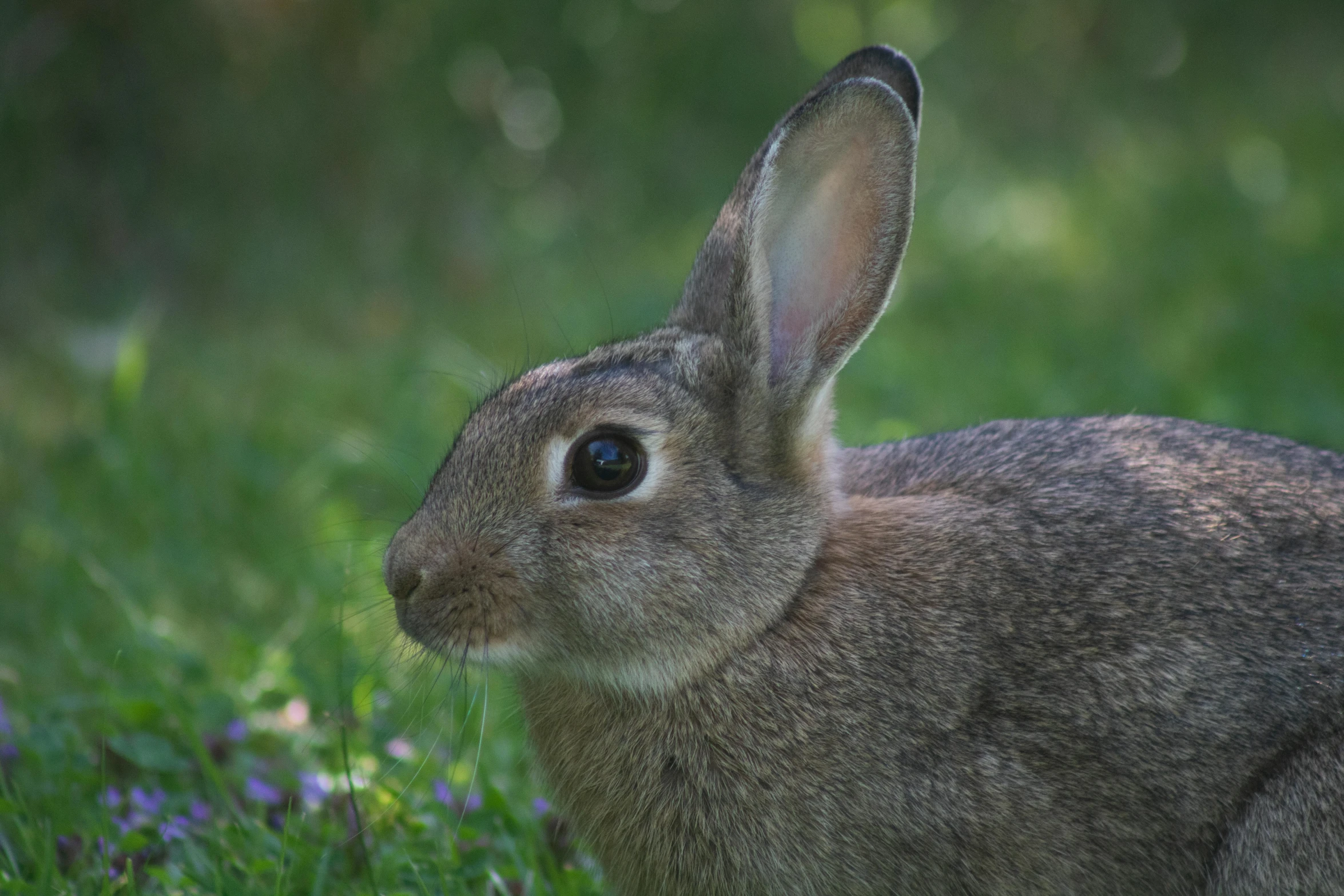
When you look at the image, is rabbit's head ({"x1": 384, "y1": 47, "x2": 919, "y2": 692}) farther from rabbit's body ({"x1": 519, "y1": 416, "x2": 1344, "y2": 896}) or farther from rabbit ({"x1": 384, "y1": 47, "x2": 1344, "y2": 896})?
rabbit's body ({"x1": 519, "y1": 416, "x2": 1344, "y2": 896})

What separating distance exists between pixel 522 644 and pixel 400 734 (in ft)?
3.59

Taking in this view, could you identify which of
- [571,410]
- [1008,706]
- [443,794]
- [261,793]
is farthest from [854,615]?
[261,793]

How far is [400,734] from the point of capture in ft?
14.4

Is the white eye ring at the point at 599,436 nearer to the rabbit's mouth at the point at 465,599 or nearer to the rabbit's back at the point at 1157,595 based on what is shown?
the rabbit's mouth at the point at 465,599

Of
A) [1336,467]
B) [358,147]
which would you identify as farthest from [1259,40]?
[1336,467]

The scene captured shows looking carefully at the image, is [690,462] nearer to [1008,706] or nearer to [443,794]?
[1008,706]

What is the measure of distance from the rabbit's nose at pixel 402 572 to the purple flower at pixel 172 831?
833 millimetres

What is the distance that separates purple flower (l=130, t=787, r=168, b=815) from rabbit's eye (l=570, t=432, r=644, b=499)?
58.9 inches

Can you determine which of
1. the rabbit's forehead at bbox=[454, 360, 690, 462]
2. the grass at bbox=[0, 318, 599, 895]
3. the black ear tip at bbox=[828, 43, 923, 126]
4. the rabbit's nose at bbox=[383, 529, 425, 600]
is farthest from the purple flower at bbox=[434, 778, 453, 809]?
the black ear tip at bbox=[828, 43, 923, 126]

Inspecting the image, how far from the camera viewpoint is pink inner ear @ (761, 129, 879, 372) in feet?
12.2

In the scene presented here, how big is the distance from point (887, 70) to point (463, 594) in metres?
1.83

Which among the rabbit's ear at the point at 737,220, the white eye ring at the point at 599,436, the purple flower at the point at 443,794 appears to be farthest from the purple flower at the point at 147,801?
the rabbit's ear at the point at 737,220

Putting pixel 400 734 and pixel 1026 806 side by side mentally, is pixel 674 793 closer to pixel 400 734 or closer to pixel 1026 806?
pixel 1026 806

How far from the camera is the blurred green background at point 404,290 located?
13.9 feet
